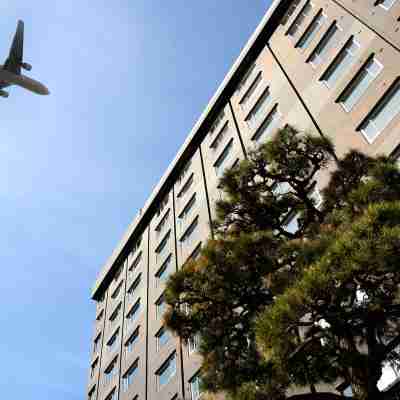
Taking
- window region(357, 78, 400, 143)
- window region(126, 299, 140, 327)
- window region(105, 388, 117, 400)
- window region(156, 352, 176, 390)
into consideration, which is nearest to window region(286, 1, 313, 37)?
window region(357, 78, 400, 143)

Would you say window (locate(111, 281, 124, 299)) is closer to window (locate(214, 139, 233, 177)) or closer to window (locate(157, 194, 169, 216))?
window (locate(157, 194, 169, 216))

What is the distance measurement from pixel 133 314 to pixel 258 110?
15559 millimetres

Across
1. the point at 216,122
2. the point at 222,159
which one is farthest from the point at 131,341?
the point at 216,122

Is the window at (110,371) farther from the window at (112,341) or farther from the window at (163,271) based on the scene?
the window at (163,271)

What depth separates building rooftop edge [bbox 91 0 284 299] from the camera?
29.3 meters

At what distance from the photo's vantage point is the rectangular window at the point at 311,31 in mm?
24781

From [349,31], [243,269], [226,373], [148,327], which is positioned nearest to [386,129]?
[349,31]

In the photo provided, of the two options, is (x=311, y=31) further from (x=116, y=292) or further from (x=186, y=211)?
(x=116, y=292)

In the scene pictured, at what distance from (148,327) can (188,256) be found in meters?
5.12

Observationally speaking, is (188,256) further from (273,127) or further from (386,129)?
(386,129)

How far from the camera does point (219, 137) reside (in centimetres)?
2967

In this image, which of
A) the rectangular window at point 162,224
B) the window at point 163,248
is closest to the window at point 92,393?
the window at point 163,248

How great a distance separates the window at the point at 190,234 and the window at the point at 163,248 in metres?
2.42

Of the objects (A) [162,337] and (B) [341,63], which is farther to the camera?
(A) [162,337]
